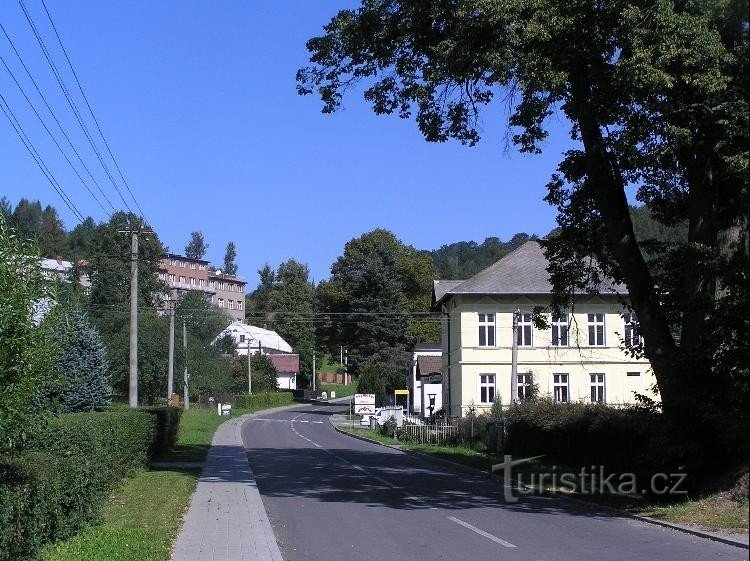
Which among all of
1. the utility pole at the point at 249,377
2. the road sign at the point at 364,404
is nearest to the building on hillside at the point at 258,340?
the utility pole at the point at 249,377

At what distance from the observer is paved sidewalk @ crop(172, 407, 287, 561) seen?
11.9 metres

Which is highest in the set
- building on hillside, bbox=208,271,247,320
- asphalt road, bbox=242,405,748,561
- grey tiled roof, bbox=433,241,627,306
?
building on hillside, bbox=208,271,247,320

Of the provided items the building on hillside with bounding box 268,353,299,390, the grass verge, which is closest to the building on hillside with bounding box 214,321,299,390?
the building on hillside with bounding box 268,353,299,390

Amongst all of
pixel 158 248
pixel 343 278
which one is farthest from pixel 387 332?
pixel 158 248

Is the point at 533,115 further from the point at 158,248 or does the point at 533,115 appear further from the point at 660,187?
the point at 158,248

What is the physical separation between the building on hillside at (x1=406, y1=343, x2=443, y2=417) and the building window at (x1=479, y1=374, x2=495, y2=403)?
12.0m

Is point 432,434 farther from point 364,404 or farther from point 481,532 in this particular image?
point 481,532

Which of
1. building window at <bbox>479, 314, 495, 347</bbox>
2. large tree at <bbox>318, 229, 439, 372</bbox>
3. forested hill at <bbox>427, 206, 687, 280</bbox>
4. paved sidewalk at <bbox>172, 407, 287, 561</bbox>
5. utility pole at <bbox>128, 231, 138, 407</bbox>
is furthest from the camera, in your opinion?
large tree at <bbox>318, 229, 439, 372</bbox>

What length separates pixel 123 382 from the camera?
199 feet

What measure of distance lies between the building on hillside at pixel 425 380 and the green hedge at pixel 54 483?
160 feet

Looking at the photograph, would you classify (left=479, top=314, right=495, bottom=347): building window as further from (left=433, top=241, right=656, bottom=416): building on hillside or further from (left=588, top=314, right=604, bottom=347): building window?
(left=588, top=314, right=604, bottom=347): building window

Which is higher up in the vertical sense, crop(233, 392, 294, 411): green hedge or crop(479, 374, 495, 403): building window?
crop(479, 374, 495, 403): building window

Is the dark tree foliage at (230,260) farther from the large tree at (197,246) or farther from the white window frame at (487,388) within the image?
the white window frame at (487,388)

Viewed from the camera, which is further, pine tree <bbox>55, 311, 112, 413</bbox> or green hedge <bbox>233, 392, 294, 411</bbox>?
green hedge <bbox>233, 392, 294, 411</bbox>
